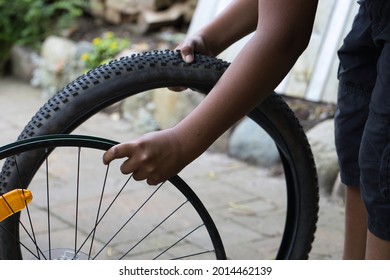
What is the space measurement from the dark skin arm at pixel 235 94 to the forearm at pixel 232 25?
0.43m

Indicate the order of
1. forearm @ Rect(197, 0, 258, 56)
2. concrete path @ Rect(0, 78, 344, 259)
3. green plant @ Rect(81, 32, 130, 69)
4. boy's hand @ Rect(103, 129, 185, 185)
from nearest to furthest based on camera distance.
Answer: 1. boy's hand @ Rect(103, 129, 185, 185)
2. forearm @ Rect(197, 0, 258, 56)
3. concrete path @ Rect(0, 78, 344, 259)
4. green plant @ Rect(81, 32, 130, 69)

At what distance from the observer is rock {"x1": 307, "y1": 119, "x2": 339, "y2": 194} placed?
12.5 feet

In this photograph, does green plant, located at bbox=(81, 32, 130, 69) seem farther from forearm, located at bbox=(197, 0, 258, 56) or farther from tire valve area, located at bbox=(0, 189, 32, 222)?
tire valve area, located at bbox=(0, 189, 32, 222)

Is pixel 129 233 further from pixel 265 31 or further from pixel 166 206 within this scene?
pixel 265 31

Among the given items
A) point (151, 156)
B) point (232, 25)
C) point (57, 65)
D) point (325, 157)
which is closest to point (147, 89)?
point (232, 25)

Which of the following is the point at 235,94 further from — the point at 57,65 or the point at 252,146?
the point at 57,65

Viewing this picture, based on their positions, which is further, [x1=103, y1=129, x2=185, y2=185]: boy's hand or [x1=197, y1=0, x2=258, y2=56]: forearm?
[x1=197, y1=0, x2=258, y2=56]: forearm

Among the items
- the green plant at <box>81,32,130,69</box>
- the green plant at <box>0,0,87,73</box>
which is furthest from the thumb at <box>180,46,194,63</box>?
the green plant at <box>0,0,87,73</box>

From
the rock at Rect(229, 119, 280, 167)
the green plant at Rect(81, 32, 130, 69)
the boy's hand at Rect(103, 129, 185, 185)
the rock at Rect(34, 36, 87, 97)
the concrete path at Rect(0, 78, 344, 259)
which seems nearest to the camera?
the boy's hand at Rect(103, 129, 185, 185)

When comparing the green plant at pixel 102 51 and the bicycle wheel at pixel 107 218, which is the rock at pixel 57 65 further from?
the bicycle wheel at pixel 107 218

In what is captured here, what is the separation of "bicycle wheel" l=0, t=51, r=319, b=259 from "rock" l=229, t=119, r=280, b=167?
1920 mm

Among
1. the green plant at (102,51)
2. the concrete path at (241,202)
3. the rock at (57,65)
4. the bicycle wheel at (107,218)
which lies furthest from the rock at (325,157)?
the rock at (57,65)

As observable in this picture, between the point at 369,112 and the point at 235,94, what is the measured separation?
0.34 m
